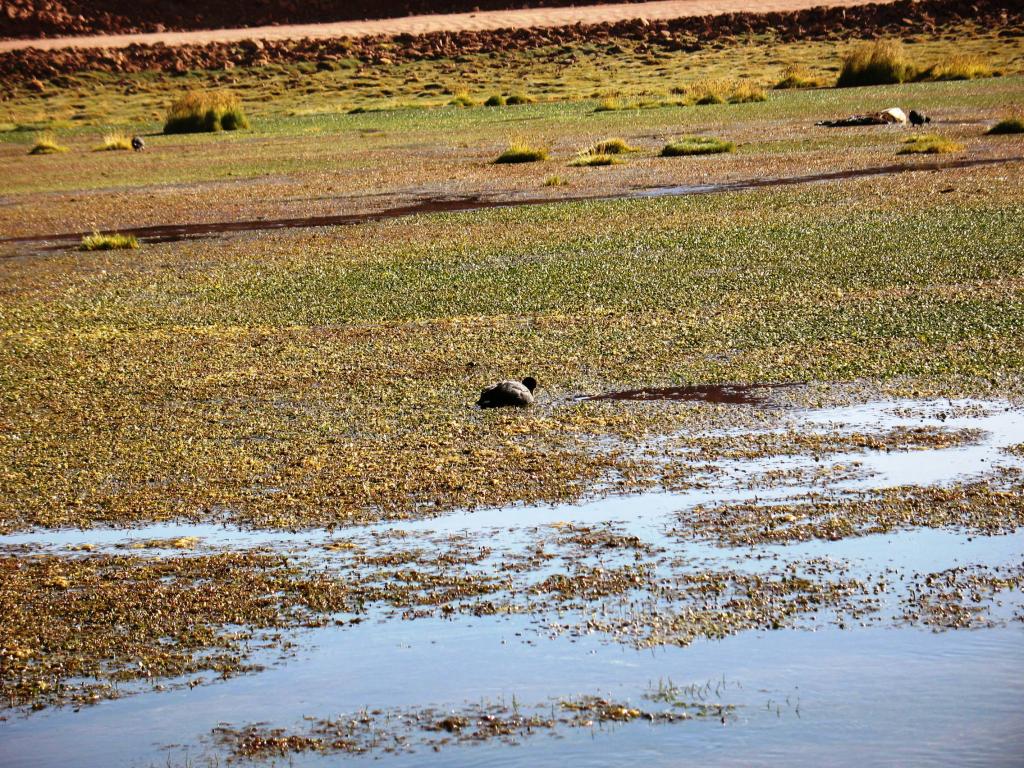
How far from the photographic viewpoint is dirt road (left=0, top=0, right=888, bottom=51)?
79312mm

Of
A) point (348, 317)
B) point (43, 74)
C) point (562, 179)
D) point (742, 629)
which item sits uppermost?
point (43, 74)

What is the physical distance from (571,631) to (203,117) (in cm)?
4084

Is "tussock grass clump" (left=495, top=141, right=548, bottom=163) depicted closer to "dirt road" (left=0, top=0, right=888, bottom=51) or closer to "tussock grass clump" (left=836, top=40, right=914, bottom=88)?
"tussock grass clump" (left=836, top=40, right=914, bottom=88)

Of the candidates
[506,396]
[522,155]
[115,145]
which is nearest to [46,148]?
[115,145]

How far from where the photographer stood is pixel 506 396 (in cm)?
982

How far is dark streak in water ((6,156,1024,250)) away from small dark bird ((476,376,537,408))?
38.9 feet

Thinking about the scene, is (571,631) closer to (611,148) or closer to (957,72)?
(611,148)

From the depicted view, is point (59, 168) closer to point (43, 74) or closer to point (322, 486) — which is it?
point (322, 486)

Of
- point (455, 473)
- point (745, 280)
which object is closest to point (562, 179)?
point (745, 280)

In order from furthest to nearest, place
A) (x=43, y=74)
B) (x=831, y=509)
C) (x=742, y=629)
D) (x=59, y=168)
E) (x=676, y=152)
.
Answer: (x=43, y=74) < (x=59, y=168) < (x=676, y=152) < (x=831, y=509) < (x=742, y=629)

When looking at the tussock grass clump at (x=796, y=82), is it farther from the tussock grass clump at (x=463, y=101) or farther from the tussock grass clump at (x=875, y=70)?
the tussock grass clump at (x=463, y=101)

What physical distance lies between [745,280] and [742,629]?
856cm

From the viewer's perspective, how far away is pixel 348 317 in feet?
45.1

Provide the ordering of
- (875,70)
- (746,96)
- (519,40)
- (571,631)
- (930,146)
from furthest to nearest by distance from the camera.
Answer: (519,40), (875,70), (746,96), (930,146), (571,631)
